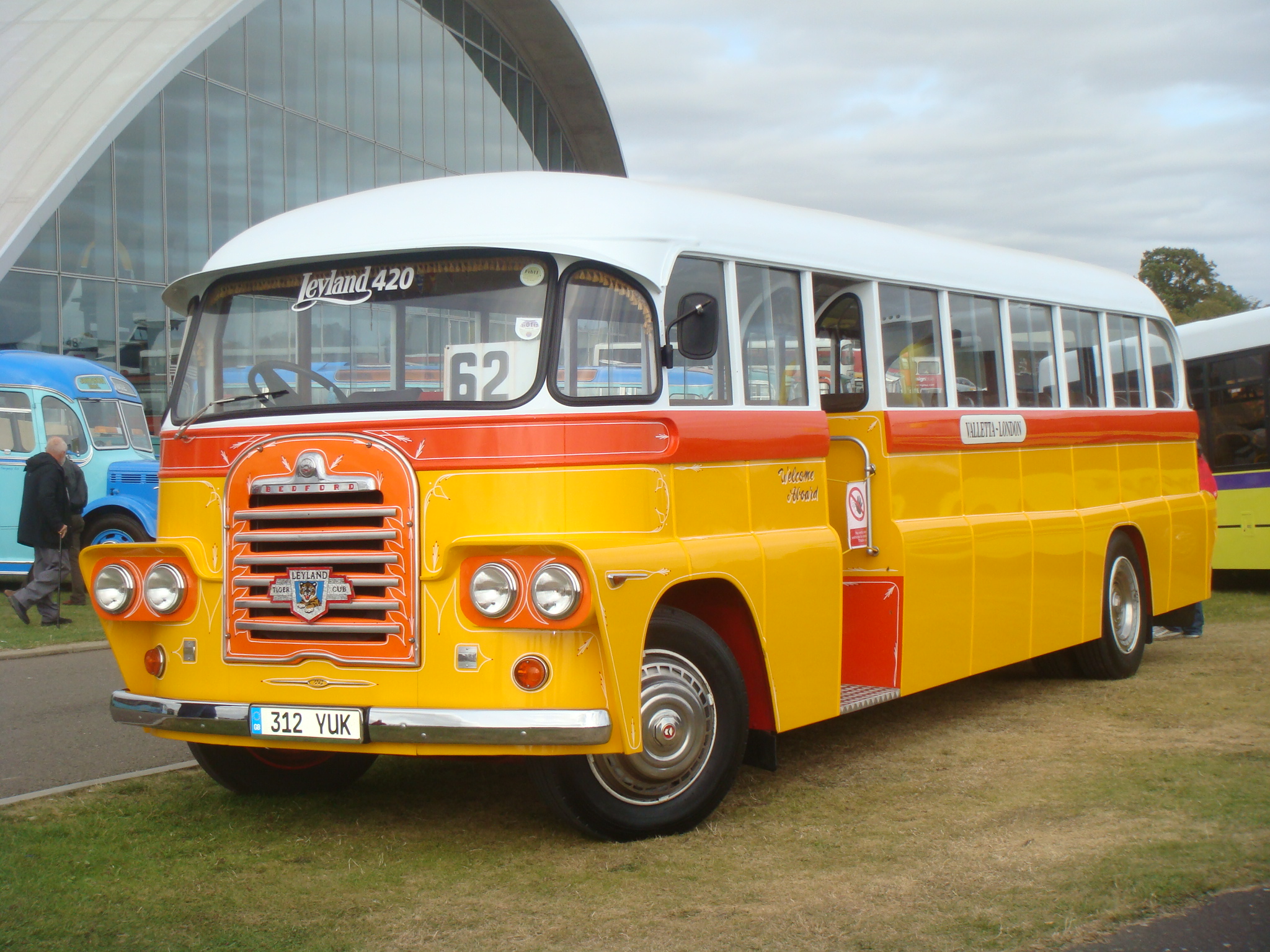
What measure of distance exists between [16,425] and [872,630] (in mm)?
13765

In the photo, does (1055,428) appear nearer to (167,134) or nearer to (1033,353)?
(1033,353)

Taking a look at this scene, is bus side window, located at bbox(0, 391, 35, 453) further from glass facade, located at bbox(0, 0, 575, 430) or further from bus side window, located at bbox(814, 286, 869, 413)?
bus side window, located at bbox(814, 286, 869, 413)

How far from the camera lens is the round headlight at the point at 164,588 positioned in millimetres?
5891

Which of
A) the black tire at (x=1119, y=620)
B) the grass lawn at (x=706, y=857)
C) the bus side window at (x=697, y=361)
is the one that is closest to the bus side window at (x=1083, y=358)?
the black tire at (x=1119, y=620)

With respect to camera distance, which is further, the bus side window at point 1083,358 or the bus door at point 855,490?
the bus side window at point 1083,358

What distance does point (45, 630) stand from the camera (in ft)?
45.0

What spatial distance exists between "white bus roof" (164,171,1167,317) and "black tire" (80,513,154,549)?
11635mm

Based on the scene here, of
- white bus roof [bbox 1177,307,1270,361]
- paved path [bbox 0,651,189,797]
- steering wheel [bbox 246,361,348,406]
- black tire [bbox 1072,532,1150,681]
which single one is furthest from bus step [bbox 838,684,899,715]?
white bus roof [bbox 1177,307,1270,361]

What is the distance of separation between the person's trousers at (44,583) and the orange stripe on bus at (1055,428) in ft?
31.9

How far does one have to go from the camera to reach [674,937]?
14.8ft

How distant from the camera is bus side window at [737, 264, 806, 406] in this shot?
6.47 m

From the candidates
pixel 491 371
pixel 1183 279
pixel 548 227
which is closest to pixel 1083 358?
pixel 548 227

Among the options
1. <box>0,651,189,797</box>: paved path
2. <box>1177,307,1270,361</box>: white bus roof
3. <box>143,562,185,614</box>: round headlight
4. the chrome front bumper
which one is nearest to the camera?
the chrome front bumper

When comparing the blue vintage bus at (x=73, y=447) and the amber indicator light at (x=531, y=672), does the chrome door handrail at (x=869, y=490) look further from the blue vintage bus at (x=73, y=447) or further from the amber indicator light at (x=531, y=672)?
the blue vintage bus at (x=73, y=447)
